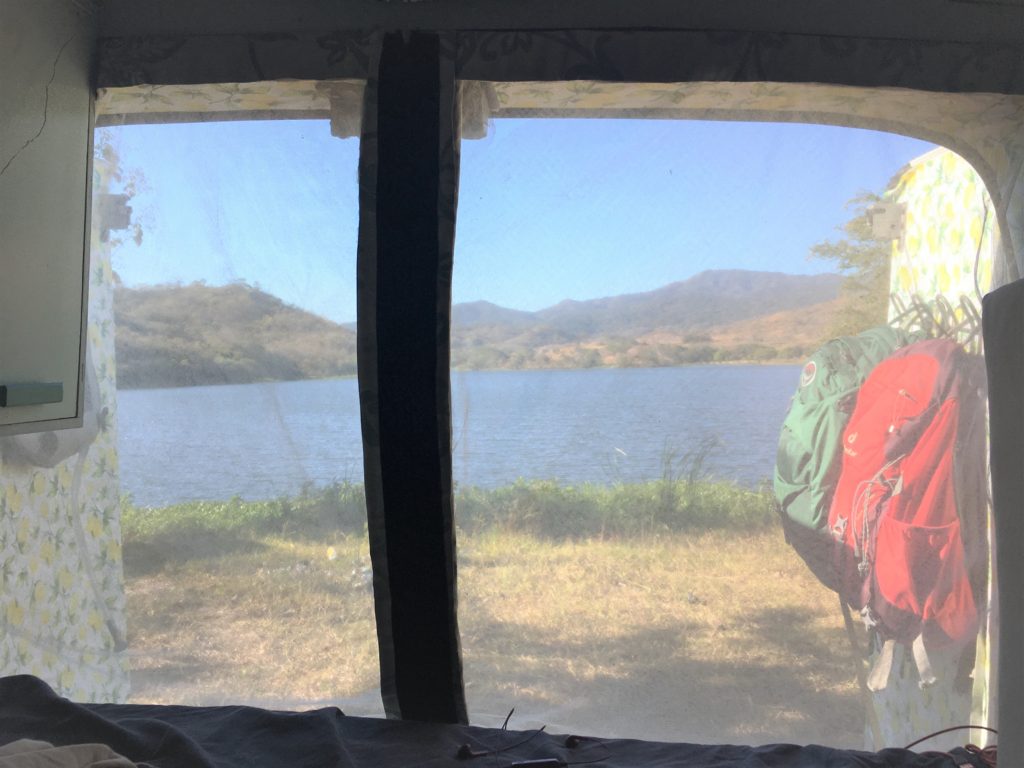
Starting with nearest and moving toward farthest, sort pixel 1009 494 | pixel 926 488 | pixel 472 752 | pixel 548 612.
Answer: pixel 1009 494, pixel 472 752, pixel 926 488, pixel 548 612

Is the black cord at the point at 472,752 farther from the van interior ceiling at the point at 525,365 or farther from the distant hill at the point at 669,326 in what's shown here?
the distant hill at the point at 669,326

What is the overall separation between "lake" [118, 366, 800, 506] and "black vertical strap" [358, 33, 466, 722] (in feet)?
0.52

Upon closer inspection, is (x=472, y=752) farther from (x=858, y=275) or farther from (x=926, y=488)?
(x=858, y=275)

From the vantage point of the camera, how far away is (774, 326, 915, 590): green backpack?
1671mm

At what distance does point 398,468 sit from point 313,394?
1.04 ft

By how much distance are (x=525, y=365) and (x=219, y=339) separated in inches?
28.5

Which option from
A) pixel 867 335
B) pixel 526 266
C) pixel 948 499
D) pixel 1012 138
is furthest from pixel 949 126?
pixel 526 266

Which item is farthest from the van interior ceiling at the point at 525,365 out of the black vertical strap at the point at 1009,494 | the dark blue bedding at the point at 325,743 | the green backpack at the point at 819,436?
the black vertical strap at the point at 1009,494

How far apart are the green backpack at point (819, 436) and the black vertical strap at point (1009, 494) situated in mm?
706

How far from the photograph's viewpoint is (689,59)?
61.2 inches

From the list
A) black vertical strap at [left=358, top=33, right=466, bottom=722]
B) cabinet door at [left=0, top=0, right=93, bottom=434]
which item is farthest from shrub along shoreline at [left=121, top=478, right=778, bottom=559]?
cabinet door at [left=0, top=0, right=93, bottom=434]

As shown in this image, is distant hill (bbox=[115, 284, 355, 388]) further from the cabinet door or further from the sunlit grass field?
the sunlit grass field

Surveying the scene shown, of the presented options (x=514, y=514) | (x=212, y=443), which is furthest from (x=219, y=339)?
(x=514, y=514)

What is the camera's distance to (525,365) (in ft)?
5.74
